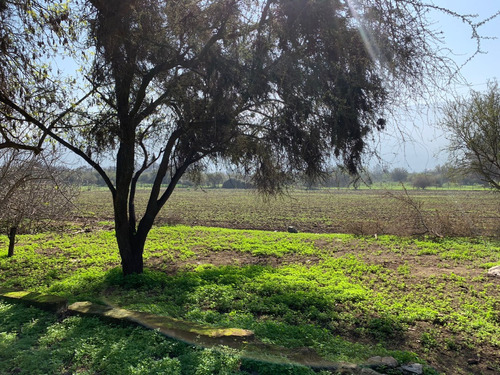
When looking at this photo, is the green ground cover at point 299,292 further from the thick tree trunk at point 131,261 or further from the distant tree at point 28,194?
the distant tree at point 28,194

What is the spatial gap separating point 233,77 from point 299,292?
4241 millimetres

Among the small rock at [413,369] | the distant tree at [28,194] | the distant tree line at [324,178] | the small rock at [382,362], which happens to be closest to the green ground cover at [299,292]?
the small rock at [382,362]

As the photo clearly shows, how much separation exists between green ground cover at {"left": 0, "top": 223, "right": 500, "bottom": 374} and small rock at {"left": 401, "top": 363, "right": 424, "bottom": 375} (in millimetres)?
282

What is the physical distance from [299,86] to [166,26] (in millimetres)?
2910

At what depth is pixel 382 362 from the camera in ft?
14.0

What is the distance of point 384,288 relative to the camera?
7.82 m

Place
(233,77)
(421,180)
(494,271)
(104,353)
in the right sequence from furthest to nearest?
1. (421,180)
2. (494,271)
3. (233,77)
4. (104,353)

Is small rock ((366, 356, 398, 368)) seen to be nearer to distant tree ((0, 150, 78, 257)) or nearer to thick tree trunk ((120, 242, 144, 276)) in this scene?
thick tree trunk ((120, 242, 144, 276))

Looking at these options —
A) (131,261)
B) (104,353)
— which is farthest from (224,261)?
(104,353)

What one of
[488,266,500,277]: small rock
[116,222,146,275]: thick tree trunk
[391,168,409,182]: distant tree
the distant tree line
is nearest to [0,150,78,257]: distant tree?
the distant tree line

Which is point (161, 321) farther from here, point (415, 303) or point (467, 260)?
point (467, 260)

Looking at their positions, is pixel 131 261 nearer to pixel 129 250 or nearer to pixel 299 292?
pixel 129 250

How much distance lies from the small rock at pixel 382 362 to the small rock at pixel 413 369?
0.35ft

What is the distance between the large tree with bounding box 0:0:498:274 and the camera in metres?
5.95
